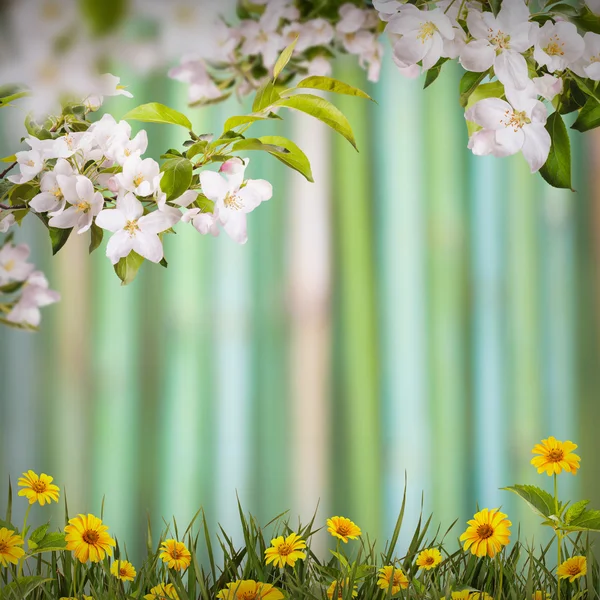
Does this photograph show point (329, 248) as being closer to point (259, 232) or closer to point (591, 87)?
point (259, 232)

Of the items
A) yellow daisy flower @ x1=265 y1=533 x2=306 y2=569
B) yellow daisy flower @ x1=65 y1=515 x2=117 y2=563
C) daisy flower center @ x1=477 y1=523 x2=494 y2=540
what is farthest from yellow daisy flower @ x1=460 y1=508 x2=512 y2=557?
yellow daisy flower @ x1=65 y1=515 x2=117 y2=563

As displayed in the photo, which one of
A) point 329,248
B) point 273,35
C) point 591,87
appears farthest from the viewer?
point 329,248

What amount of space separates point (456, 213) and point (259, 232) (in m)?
0.38

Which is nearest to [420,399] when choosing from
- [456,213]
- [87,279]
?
[456,213]

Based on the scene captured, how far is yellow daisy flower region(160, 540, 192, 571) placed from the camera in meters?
1.04

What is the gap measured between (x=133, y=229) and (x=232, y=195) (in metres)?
0.12

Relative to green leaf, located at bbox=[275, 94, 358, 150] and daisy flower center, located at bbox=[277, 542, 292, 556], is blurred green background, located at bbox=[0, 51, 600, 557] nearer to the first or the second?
→ daisy flower center, located at bbox=[277, 542, 292, 556]

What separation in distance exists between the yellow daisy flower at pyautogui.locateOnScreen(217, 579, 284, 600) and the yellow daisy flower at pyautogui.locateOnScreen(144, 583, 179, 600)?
0.07m

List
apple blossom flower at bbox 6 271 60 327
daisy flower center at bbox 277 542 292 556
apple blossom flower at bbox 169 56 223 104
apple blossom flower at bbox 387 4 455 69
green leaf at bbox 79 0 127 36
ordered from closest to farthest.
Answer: green leaf at bbox 79 0 127 36 < apple blossom flower at bbox 387 4 455 69 < daisy flower center at bbox 277 542 292 556 < apple blossom flower at bbox 6 271 60 327 < apple blossom flower at bbox 169 56 223 104

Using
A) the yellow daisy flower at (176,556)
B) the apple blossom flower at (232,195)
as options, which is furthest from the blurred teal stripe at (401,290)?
the apple blossom flower at (232,195)

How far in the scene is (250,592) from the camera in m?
0.97

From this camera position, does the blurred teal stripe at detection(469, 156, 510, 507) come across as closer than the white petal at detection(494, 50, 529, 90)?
No

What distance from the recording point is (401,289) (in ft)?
4.48

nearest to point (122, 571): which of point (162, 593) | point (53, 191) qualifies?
point (162, 593)
